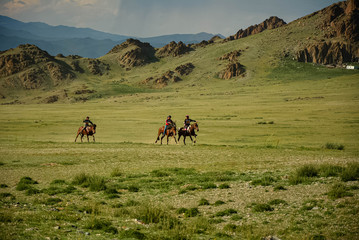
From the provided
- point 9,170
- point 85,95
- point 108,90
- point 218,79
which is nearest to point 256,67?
point 218,79

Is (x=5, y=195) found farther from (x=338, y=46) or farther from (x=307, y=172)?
(x=338, y=46)

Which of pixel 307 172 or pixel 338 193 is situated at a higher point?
pixel 338 193

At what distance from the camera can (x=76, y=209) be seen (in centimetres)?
1184

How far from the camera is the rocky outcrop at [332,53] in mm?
180500

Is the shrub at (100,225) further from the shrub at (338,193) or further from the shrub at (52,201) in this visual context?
the shrub at (338,193)

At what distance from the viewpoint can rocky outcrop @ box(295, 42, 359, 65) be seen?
180500 millimetres

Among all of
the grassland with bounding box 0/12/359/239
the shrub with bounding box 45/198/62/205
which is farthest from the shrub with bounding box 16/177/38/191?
the shrub with bounding box 45/198/62/205

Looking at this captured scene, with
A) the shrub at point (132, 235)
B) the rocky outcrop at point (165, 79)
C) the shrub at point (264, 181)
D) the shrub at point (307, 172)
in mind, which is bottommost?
the shrub at point (132, 235)

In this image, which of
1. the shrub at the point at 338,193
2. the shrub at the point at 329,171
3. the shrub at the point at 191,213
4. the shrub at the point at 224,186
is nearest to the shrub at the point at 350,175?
the shrub at the point at 329,171

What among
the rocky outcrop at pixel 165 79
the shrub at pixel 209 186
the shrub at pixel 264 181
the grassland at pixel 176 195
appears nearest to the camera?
the grassland at pixel 176 195

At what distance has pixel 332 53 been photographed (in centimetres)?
18162

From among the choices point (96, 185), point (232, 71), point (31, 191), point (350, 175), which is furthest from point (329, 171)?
point (232, 71)

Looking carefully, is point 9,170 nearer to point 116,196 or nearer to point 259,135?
point 116,196

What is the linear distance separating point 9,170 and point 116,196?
31.9 ft
